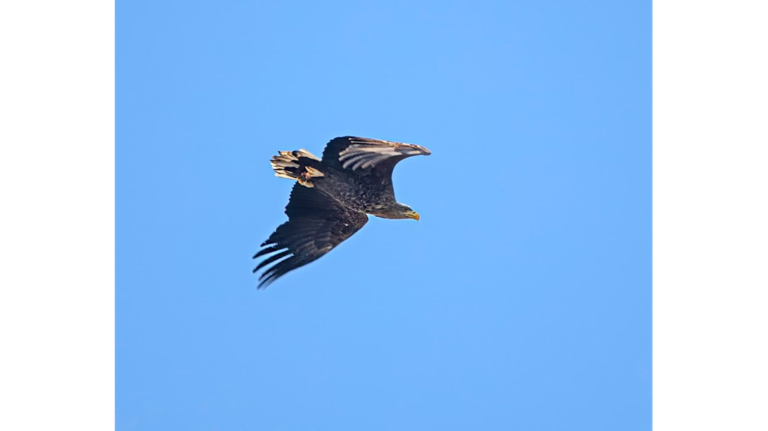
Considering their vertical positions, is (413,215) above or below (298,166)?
below

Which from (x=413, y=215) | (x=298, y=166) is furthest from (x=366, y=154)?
(x=413, y=215)

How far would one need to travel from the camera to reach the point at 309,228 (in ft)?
31.2

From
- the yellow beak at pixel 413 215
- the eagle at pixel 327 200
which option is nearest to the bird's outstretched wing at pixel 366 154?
the eagle at pixel 327 200

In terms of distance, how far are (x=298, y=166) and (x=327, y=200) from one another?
0.59 m

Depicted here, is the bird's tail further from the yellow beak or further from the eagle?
the yellow beak

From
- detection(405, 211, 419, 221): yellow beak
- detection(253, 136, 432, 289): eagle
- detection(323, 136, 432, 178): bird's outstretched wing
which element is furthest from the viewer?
detection(405, 211, 419, 221): yellow beak

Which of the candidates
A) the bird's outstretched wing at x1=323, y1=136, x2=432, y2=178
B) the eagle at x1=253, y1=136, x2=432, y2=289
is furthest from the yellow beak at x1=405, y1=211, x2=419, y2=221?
the bird's outstretched wing at x1=323, y1=136, x2=432, y2=178

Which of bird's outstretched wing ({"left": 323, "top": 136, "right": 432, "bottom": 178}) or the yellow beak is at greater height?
bird's outstretched wing ({"left": 323, "top": 136, "right": 432, "bottom": 178})

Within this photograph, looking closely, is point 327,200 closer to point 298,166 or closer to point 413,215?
point 298,166

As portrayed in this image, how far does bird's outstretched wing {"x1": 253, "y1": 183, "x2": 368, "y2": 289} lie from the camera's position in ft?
30.7
